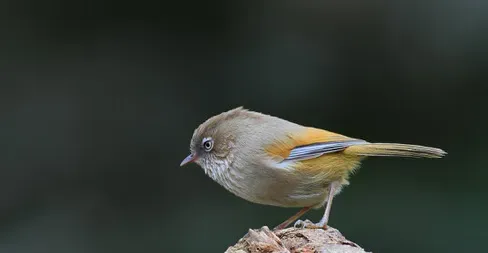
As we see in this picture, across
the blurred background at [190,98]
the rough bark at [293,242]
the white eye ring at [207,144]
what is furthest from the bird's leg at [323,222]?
the blurred background at [190,98]

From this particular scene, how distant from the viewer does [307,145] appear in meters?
4.36

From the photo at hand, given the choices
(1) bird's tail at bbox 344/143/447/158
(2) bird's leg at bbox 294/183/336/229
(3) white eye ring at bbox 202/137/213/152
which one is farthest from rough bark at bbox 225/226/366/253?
(3) white eye ring at bbox 202/137/213/152

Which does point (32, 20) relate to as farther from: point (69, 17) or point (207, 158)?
point (207, 158)

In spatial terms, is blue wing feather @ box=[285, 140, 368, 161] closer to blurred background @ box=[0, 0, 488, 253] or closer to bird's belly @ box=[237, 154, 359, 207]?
bird's belly @ box=[237, 154, 359, 207]

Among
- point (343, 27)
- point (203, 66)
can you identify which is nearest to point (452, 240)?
point (343, 27)

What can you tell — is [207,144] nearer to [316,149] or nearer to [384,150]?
[316,149]

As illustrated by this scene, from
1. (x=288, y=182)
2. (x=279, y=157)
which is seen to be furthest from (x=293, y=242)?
(x=279, y=157)

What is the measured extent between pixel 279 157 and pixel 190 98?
348 cm

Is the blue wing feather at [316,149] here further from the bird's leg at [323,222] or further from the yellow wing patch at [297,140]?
the bird's leg at [323,222]

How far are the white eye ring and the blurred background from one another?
228cm

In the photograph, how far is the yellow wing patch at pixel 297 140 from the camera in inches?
170

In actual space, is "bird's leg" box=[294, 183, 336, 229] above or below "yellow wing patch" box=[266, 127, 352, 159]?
below

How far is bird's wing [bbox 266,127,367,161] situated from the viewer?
4.30 meters

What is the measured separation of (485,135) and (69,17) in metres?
4.47
